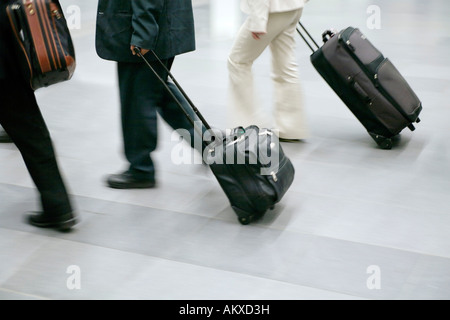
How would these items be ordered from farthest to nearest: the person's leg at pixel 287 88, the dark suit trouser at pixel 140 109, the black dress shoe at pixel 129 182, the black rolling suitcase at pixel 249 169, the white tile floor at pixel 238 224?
the person's leg at pixel 287 88 → the black dress shoe at pixel 129 182 → the dark suit trouser at pixel 140 109 → the black rolling suitcase at pixel 249 169 → the white tile floor at pixel 238 224

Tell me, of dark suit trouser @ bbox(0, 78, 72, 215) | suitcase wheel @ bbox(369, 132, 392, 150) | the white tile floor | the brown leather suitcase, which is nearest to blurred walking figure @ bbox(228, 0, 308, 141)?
the white tile floor

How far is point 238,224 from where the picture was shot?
3.79m

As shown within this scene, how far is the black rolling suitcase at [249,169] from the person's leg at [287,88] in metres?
1.10

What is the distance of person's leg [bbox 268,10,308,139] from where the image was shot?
4.69 m

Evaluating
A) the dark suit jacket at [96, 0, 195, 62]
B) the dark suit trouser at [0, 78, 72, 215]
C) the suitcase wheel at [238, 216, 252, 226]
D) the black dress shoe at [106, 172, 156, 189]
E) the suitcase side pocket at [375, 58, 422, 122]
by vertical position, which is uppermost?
the dark suit jacket at [96, 0, 195, 62]

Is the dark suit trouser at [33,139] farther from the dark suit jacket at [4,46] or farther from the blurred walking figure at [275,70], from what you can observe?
the blurred walking figure at [275,70]

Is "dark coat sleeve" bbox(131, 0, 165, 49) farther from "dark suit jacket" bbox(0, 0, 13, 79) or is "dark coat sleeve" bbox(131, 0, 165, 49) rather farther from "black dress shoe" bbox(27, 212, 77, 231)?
"black dress shoe" bbox(27, 212, 77, 231)

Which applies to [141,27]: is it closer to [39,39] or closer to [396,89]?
[39,39]

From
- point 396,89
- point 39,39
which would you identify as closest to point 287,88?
point 396,89

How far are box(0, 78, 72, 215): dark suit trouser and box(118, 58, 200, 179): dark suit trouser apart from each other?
1.94ft

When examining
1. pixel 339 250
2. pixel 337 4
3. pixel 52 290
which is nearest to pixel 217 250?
pixel 339 250

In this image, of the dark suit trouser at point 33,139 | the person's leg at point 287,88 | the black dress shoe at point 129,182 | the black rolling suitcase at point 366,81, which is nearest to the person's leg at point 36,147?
the dark suit trouser at point 33,139

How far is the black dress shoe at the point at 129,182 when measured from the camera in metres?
4.21

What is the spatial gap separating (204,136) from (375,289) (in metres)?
1.35
